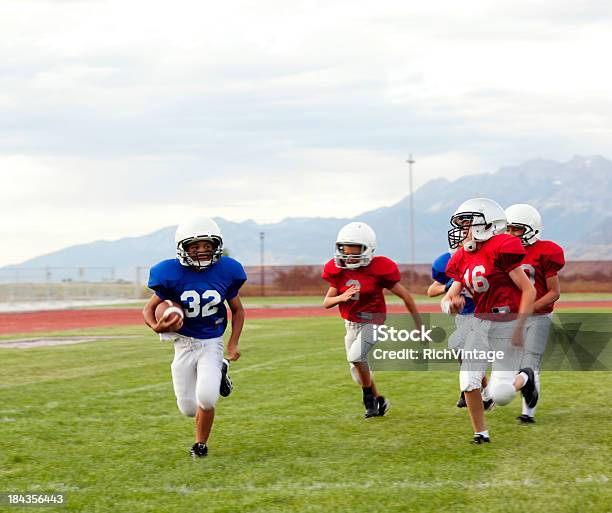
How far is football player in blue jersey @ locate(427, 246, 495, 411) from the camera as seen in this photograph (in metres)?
7.30

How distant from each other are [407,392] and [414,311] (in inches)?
94.1

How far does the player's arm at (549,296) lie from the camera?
788cm

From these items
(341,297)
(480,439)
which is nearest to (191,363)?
(341,297)

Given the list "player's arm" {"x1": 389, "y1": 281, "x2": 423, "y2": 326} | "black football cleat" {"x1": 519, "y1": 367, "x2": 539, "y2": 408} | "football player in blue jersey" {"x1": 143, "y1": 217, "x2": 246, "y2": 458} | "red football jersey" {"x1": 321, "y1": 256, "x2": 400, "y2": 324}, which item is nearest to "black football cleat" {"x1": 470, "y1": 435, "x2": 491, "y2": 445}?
"black football cleat" {"x1": 519, "y1": 367, "x2": 539, "y2": 408}

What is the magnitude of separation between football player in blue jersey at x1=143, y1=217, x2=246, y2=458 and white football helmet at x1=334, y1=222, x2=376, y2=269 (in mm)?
1378

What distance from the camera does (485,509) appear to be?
17.1 feet

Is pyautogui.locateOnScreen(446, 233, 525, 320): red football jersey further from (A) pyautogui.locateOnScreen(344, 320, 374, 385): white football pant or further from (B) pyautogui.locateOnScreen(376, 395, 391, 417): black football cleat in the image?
(B) pyautogui.locateOnScreen(376, 395, 391, 417): black football cleat

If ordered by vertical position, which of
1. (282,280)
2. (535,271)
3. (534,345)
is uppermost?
(535,271)

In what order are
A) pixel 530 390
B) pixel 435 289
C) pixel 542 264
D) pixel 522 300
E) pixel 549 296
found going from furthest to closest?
pixel 435 289 < pixel 542 264 < pixel 549 296 < pixel 530 390 < pixel 522 300

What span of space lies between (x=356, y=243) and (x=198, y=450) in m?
2.25

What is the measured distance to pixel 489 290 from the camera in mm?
7160

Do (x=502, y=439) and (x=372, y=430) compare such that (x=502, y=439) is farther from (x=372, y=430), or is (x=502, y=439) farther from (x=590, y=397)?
(x=590, y=397)

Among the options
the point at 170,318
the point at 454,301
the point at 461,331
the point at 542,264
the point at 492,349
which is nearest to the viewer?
the point at 170,318

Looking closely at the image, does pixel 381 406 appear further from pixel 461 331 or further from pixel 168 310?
pixel 168 310
